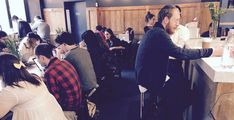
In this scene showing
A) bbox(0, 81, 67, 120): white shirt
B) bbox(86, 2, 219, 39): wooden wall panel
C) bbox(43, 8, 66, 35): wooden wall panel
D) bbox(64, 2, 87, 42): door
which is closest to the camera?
bbox(0, 81, 67, 120): white shirt

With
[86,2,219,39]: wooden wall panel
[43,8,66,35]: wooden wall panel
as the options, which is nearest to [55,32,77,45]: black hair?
[86,2,219,39]: wooden wall panel

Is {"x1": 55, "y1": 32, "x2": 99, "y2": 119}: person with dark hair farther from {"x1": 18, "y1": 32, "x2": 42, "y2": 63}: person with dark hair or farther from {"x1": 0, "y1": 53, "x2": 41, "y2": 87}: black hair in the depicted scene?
{"x1": 18, "y1": 32, "x2": 42, "y2": 63}: person with dark hair

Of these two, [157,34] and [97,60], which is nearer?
[157,34]

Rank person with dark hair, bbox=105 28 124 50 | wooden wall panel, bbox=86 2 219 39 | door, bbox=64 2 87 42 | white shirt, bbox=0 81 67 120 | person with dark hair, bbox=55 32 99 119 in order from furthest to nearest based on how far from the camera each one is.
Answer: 1. door, bbox=64 2 87 42
2. wooden wall panel, bbox=86 2 219 39
3. person with dark hair, bbox=105 28 124 50
4. person with dark hair, bbox=55 32 99 119
5. white shirt, bbox=0 81 67 120

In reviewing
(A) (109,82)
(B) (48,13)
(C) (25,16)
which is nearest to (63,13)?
(B) (48,13)

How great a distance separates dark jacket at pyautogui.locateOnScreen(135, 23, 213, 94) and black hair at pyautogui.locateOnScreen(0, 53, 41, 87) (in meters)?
1.08

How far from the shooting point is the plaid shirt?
2.13 m

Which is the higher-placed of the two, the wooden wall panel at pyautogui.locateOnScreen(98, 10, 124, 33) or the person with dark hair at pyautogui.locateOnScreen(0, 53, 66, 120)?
the wooden wall panel at pyautogui.locateOnScreen(98, 10, 124, 33)

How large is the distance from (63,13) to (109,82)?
484cm

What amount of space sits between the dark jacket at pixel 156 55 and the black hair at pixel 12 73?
3.54 feet

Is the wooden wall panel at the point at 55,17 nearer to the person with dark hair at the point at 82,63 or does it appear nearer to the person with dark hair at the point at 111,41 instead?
the person with dark hair at the point at 111,41

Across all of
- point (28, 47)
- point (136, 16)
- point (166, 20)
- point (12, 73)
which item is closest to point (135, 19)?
point (136, 16)

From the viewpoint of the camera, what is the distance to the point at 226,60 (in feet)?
6.03

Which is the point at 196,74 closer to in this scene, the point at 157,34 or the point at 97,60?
the point at 157,34
